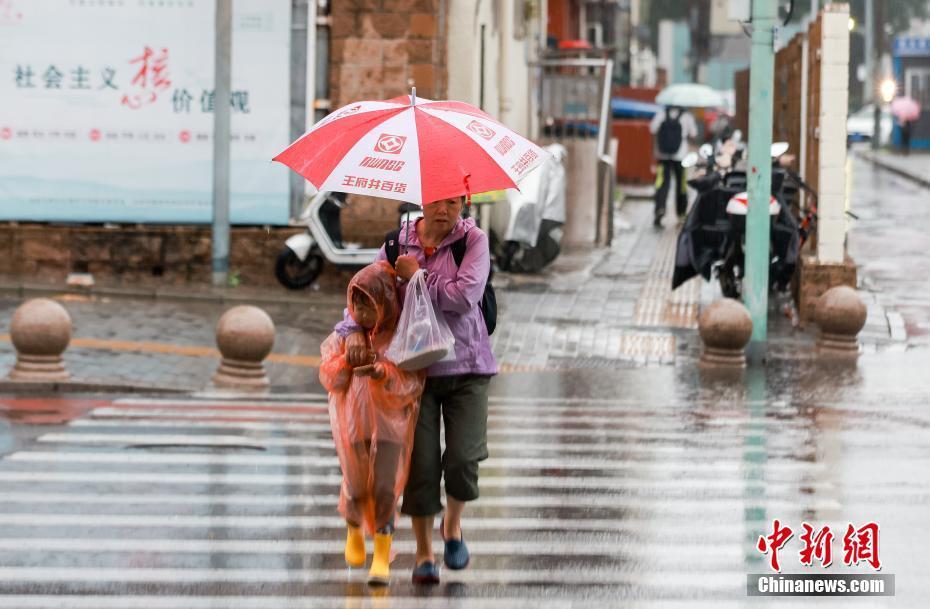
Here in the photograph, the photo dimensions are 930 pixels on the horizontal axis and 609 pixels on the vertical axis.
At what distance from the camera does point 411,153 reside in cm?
682

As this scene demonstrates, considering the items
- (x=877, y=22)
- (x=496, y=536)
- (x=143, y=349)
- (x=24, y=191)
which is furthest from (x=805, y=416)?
(x=877, y=22)

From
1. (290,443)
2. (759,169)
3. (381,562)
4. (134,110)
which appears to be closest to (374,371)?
(381,562)

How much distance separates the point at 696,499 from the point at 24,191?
1050 cm

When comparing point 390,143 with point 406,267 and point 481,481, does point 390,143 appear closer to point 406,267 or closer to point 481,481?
point 406,267

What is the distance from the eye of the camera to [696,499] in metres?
8.80

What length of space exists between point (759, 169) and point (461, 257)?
7.24 meters

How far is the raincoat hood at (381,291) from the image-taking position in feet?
22.7

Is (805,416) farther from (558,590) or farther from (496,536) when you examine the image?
(558,590)

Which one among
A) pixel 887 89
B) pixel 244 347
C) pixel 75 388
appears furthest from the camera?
pixel 887 89

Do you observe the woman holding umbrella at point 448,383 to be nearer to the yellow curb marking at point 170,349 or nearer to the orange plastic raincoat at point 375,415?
the orange plastic raincoat at point 375,415

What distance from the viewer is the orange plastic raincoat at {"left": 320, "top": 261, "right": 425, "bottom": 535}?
6.95 meters

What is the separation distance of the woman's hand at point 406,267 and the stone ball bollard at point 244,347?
5743mm

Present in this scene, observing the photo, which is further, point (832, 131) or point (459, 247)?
point (832, 131)

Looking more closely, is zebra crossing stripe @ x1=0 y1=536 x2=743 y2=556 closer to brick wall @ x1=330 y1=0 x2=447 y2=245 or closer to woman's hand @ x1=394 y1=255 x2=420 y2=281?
woman's hand @ x1=394 y1=255 x2=420 y2=281
